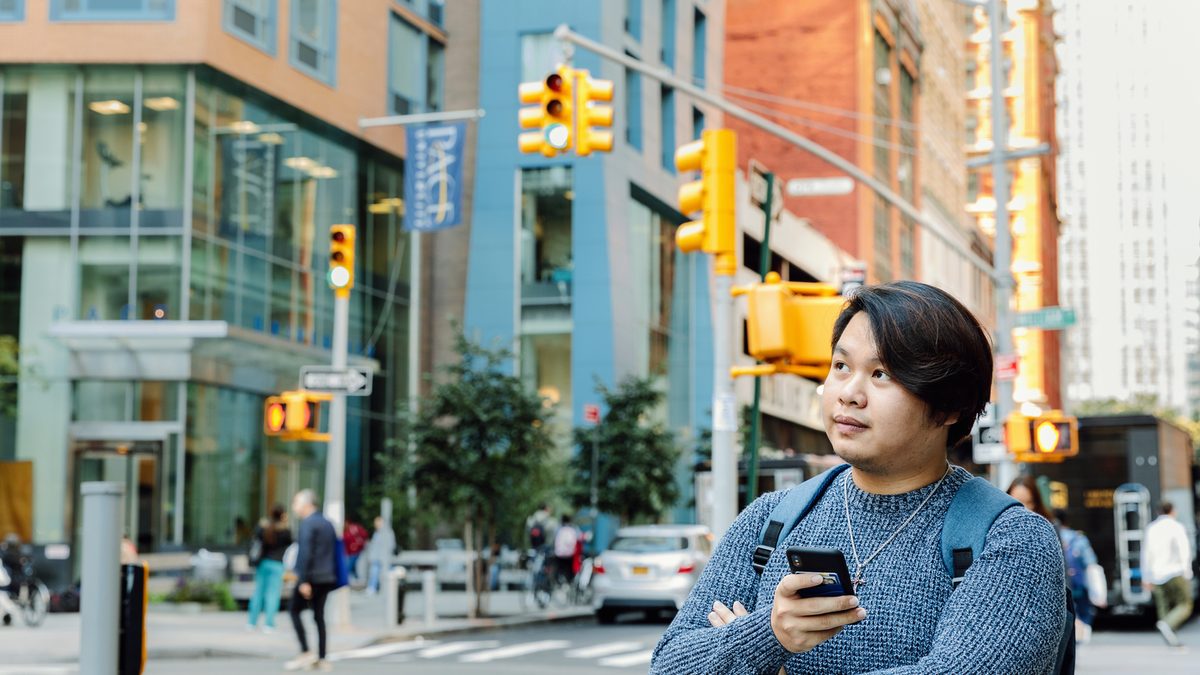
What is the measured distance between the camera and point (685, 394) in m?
50.2

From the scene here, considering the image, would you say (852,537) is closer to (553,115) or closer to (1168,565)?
(553,115)

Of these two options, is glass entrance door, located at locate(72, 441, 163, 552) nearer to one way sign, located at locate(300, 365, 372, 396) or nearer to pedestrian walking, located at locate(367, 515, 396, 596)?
pedestrian walking, located at locate(367, 515, 396, 596)

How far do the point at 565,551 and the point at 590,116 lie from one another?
1576 centimetres

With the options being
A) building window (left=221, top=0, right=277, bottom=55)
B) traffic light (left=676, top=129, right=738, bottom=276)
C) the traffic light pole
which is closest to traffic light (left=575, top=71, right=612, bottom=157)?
traffic light (left=676, top=129, right=738, bottom=276)

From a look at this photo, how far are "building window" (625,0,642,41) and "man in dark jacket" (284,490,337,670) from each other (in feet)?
103

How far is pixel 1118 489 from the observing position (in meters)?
25.4

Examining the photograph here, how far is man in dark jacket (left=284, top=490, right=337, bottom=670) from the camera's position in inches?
648

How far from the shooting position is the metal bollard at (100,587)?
755 centimetres

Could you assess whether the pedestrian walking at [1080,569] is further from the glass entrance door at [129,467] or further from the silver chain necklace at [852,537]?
the glass entrance door at [129,467]

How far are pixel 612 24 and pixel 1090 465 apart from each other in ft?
74.3

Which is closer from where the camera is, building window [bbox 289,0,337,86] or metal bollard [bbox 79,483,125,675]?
metal bollard [bbox 79,483,125,675]

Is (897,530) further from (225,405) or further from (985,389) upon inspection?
(225,405)

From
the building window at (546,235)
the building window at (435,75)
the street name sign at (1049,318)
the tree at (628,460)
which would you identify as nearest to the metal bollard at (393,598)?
the street name sign at (1049,318)

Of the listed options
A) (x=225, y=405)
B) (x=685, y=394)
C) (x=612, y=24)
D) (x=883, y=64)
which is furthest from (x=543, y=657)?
(x=883, y=64)
